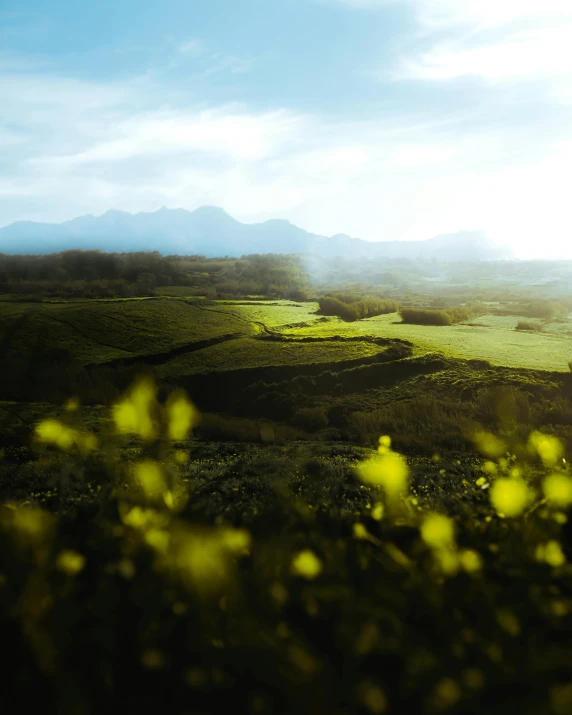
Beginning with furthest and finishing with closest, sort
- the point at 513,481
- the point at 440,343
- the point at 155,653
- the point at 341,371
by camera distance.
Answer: the point at 440,343, the point at 341,371, the point at 513,481, the point at 155,653

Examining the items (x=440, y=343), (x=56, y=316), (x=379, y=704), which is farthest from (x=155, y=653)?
(x=56, y=316)

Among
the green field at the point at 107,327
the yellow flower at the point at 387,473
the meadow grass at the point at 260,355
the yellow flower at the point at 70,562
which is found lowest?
the yellow flower at the point at 387,473

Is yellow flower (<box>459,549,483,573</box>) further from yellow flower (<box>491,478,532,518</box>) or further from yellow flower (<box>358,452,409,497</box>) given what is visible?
yellow flower (<box>358,452,409,497</box>)

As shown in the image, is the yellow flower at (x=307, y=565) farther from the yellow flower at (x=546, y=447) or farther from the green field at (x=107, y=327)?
the green field at (x=107, y=327)

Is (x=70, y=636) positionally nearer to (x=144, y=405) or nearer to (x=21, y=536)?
(x=21, y=536)

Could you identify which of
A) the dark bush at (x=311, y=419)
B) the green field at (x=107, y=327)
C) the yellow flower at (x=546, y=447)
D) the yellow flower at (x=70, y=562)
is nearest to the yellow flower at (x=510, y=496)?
the yellow flower at (x=546, y=447)

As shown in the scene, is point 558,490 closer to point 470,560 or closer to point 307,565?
point 470,560

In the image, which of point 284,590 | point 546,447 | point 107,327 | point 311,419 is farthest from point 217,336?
point 284,590

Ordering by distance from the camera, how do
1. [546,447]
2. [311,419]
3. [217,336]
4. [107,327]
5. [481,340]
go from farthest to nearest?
[217,336], [107,327], [481,340], [311,419], [546,447]

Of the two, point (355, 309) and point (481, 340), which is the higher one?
point (355, 309)

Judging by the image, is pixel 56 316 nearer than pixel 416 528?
No

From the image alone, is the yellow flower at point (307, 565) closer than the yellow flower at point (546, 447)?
Yes
